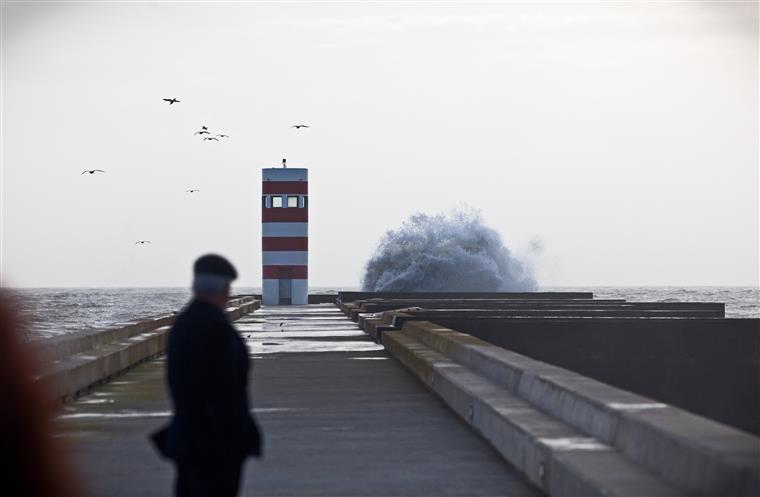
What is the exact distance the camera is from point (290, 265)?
64.9 m

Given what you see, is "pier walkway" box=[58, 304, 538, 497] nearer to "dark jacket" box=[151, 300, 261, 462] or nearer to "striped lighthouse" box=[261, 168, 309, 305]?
"dark jacket" box=[151, 300, 261, 462]

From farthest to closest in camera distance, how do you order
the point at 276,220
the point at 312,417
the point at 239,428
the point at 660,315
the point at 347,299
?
the point at 347,299
the point at 276,220
the point at 660,315
the point at 312,417
the point at 239,428

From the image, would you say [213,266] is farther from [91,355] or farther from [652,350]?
[652,350]

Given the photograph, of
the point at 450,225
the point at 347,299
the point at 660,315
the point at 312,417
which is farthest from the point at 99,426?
the point at 450,225

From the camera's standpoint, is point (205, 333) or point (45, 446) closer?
point (45, 446)

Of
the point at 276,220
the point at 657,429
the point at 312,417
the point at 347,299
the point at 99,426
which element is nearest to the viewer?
the point at 657,429

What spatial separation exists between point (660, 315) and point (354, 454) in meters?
22.3

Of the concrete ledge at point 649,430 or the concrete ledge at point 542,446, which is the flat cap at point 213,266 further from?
the concrete ledge at point 649,430

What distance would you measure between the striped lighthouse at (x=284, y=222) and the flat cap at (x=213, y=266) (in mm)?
57656

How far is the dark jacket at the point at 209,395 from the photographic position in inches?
262

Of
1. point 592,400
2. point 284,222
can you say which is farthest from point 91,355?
point 284,222

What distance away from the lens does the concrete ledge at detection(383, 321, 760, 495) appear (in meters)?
6.61

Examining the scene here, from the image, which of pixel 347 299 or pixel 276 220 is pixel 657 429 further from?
pixel 347 299

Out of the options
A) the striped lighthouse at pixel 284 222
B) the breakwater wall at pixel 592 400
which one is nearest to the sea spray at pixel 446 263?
the striped lighthouse at pixel 284 222
